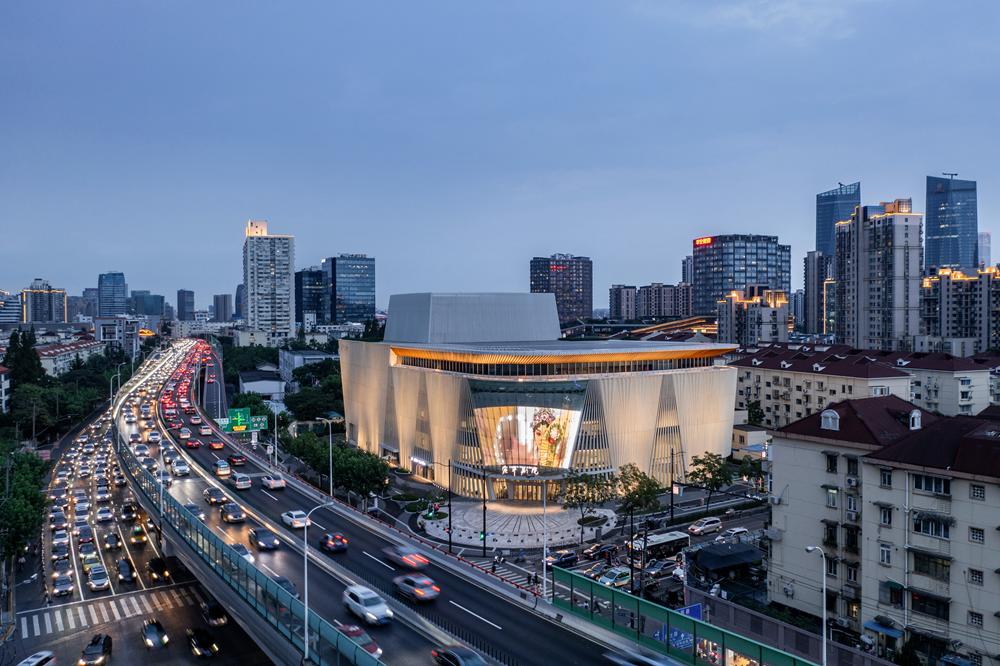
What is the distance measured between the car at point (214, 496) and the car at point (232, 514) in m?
4.54

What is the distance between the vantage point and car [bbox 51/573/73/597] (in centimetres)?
5181

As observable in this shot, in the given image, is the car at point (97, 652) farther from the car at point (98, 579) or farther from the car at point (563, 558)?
the car at point (563, 558)

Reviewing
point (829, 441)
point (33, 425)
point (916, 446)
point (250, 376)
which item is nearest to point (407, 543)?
point (829, 441)

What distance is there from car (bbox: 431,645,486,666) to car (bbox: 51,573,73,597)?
37.4 meters

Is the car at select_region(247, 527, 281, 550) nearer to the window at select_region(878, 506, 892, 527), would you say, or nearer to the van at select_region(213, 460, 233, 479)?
the van at select_region(213, 460, 233, 479)

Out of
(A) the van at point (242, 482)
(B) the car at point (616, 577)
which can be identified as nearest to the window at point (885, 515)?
(B) the car at point (616, 577)

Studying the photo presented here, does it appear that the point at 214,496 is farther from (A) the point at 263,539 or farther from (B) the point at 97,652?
(B) the point at 97,652

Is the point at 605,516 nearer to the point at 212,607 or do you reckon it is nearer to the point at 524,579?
the point at 524,579

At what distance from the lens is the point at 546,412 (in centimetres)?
7481

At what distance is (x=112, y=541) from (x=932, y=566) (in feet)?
205

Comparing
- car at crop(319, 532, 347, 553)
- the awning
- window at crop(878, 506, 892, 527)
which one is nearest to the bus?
the awning

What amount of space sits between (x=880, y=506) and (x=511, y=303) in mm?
70253

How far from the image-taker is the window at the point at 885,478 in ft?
125

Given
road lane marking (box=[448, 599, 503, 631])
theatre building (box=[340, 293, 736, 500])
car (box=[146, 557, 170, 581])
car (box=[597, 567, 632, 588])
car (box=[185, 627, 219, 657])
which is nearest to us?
road lane marking (box=[448, 599, 503, 631])
